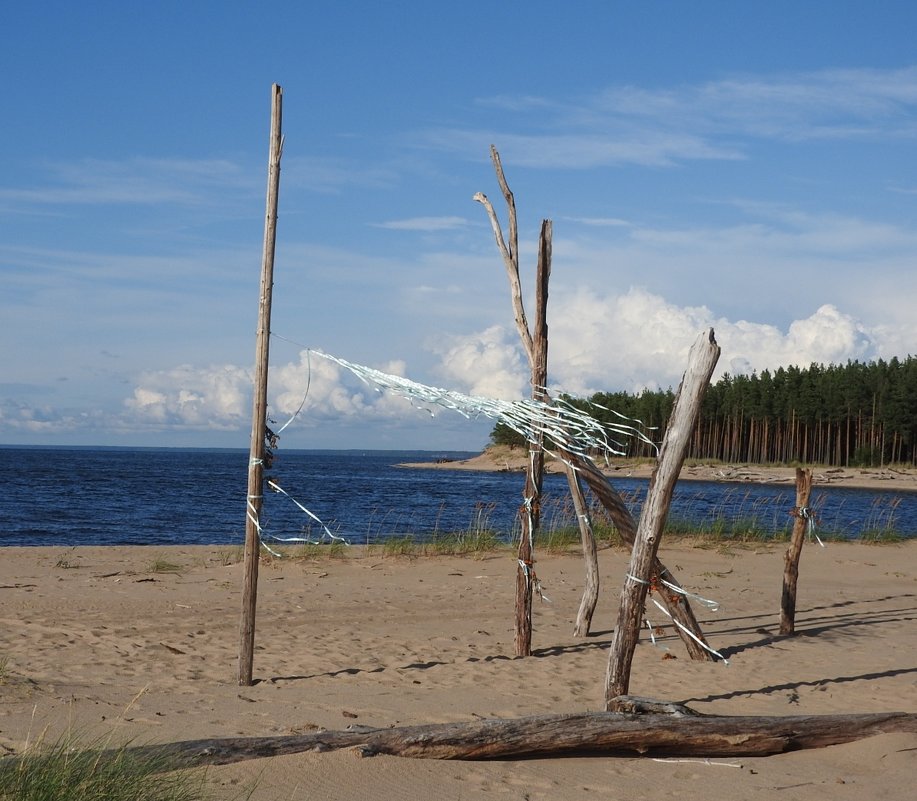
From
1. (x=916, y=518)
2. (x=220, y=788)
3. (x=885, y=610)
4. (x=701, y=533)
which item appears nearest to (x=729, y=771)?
(x=220, y=788)

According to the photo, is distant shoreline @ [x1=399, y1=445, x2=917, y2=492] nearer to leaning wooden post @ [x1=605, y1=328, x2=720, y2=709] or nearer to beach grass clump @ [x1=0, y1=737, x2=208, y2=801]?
leaning wooden post @ [x1=605, y1=328, x2=720, y2=709]

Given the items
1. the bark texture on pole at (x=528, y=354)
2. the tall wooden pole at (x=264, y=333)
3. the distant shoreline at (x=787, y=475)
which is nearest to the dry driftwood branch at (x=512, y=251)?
the bark texture on pole at (x=528, y=354)

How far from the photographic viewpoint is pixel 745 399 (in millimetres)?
72125

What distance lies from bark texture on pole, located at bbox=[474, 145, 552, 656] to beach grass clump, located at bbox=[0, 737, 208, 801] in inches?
195

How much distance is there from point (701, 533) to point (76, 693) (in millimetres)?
14659

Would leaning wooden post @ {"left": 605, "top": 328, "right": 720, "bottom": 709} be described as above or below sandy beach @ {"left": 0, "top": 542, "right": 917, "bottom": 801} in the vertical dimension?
above

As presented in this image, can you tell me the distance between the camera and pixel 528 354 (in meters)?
9.05

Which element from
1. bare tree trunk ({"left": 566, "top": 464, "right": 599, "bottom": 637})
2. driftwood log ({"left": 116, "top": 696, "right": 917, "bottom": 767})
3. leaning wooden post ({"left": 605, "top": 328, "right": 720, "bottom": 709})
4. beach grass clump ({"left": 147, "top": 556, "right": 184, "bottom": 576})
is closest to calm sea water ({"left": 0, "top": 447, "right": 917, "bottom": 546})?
beach grass clump ({"left": 147, "top": 556, "right": 184, "bottom": 576})

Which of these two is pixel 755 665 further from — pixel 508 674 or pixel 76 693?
pixel 76 693

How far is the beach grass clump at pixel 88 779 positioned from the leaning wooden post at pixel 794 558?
7737mm

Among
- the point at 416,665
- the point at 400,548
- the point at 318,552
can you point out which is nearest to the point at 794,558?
the point at 416,665

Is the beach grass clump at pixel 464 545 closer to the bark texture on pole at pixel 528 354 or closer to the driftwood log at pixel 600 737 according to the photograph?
the bark texture on pole at pixel 528 354

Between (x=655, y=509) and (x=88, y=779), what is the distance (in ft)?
13.5

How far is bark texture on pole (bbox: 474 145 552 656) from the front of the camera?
349 inches
